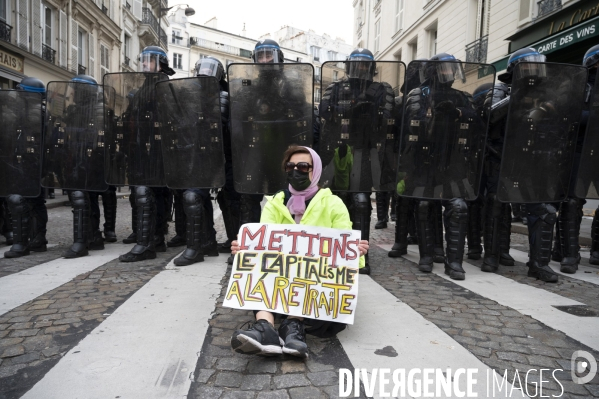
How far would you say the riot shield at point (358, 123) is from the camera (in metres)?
4.34

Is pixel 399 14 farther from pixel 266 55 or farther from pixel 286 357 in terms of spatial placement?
pixel 286 357

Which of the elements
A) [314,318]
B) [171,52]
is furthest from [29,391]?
[171,52]

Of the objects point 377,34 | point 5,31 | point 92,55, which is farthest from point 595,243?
point 377,34

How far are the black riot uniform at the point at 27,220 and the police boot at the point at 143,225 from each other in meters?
1.33

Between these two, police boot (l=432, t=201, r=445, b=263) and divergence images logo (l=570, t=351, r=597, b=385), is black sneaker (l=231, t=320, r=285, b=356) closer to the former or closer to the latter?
divergence images logo (l=570, t=351, r=597, b=385)

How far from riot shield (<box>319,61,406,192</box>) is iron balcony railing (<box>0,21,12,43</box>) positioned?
588 inches

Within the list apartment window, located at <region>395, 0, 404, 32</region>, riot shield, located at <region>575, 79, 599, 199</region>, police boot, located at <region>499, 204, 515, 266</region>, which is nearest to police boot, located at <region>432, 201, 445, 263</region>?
police boot, located at <region>499, 204, 515, 266</region>

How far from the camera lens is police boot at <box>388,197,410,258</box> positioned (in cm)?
518

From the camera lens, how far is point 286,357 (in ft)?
7.43

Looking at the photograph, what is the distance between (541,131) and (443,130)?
0.93m

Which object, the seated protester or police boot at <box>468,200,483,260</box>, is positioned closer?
the seated protester

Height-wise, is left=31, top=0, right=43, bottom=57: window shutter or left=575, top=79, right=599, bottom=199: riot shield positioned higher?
left=31, top=0, right=43, bottom=57: window shutter

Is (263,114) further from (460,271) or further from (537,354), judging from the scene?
(537,354)

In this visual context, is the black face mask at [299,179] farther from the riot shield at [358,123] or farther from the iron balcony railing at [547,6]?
the iron balcony railing at [547,6]
